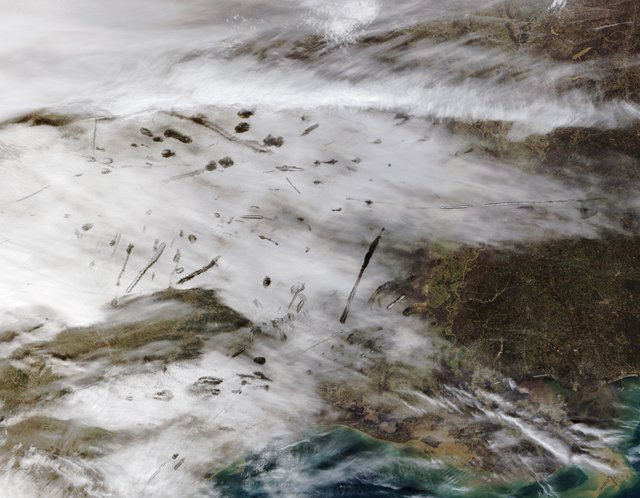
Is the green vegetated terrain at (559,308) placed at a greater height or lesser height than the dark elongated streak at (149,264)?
Result: lesser

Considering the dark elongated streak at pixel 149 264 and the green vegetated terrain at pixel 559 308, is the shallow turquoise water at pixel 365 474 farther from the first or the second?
the dark elongated streak at pixel 149 264

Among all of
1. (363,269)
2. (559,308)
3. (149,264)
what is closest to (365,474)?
(363,269)

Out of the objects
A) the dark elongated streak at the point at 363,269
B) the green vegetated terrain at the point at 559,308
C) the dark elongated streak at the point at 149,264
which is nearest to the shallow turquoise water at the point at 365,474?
the green vegetated terrain at the point at 559,308

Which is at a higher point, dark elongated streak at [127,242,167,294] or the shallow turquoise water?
dark elongated streak at [127,242,167,294]

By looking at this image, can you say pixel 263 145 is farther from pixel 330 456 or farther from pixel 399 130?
pixel 330 456

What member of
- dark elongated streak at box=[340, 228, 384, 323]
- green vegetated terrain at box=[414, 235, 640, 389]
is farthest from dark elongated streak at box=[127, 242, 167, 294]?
green vegetated terrain at box=[414, 235, 640, 389]

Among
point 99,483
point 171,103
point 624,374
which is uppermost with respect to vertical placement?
point 171,103

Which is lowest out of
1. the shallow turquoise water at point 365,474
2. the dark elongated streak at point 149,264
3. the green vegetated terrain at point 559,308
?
the shallow turquoise water at point 365,474

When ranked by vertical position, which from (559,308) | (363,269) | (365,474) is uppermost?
(363,269)

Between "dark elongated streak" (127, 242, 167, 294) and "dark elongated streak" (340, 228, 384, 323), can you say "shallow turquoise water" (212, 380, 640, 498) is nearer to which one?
"dark elongated streak" (340, 228, 384, 323)

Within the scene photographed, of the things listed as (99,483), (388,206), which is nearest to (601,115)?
(388,206)

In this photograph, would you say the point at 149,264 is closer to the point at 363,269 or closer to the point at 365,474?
the point at 363,269
